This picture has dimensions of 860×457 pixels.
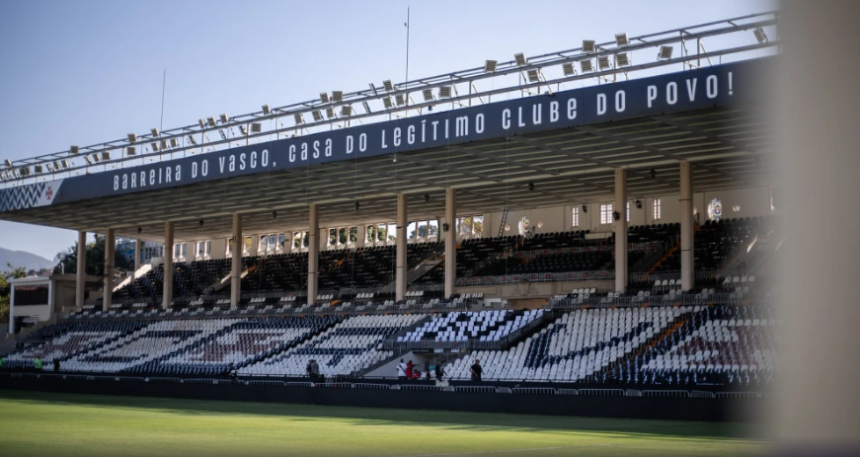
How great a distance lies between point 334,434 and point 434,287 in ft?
105

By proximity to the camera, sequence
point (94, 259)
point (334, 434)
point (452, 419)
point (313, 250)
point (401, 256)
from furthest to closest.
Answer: point (94, 259), point (313, 250), point (401, 256), point (452, 419), point (334, 434)

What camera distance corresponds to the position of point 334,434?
17.0 meters

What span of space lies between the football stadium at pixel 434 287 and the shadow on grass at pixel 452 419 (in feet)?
0.59

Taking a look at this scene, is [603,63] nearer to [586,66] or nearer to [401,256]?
[586,66]

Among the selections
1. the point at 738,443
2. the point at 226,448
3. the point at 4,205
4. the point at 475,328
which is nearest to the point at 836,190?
the point at 226,448

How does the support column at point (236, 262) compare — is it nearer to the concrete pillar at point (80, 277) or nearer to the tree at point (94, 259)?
the concrete pillar at point (80, 277)

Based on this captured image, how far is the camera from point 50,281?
63.8 m

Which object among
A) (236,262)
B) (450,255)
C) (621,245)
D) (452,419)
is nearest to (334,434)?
(452,419)

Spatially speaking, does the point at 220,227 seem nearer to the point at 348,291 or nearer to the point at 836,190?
the point at 348,291

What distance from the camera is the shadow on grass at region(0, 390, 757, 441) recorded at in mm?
18562

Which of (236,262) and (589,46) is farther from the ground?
(589,46)

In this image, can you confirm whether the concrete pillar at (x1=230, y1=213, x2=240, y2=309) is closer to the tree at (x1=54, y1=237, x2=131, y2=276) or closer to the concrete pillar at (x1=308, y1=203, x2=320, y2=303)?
the concrete pillar at (x1=308, y1=203, x2=320, y2=303)

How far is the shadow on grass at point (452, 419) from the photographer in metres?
18.6

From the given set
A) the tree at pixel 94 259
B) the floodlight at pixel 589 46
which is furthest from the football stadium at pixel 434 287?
the tree at pixel 94 259
